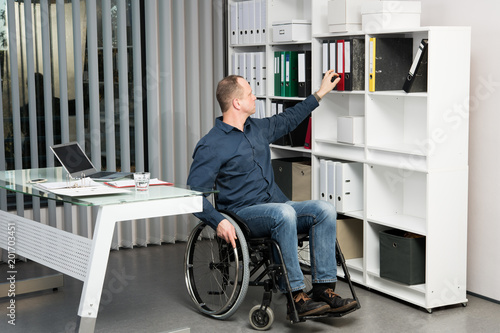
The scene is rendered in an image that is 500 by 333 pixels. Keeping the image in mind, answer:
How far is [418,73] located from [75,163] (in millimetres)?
1805

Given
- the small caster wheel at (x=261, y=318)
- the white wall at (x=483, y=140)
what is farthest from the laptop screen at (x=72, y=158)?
the white wall at (x=483, y=140)

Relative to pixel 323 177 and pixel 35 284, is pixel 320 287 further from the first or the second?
pixel 35 284

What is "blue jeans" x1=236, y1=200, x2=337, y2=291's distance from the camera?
10.8 feet

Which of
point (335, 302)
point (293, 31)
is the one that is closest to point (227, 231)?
point (335, 302)

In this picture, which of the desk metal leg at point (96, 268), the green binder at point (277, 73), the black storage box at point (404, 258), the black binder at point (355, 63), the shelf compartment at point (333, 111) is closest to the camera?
the desk metal leg at point (96, 268)

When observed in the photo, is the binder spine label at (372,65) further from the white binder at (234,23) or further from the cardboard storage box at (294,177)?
the white binder at (234,23)

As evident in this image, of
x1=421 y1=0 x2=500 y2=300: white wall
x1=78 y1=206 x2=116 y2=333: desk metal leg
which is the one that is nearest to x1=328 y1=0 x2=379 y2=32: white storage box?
x1=421 y1=0 x2=500 y2=300: white wall

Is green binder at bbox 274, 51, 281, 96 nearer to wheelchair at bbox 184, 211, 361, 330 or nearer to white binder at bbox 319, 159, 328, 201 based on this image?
white binder at bbox 319, 159, 328, 201

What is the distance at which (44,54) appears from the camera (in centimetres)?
467

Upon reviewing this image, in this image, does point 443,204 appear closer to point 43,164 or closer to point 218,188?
point 218,188

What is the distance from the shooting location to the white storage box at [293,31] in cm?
438

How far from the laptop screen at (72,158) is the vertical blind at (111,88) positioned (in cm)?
124

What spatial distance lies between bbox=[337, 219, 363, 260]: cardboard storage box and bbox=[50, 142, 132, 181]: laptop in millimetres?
1377

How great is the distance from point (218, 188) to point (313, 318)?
81cm
